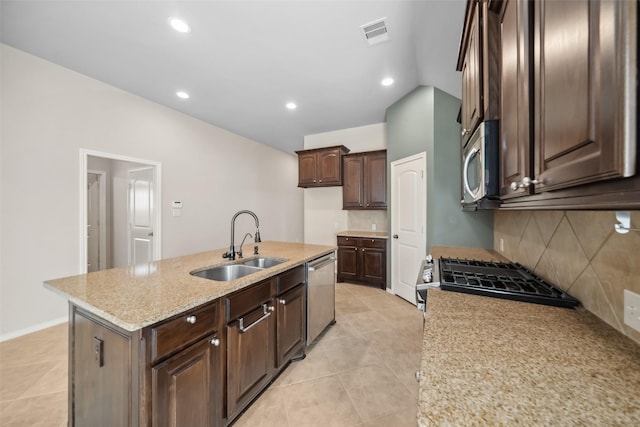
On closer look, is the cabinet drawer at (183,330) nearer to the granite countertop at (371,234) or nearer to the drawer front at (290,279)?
the drawer front at (290,279)

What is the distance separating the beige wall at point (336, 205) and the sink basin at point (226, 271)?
3.02m

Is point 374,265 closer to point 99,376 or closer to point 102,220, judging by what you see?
point 99,376

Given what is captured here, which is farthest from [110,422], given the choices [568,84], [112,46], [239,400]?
[112,46]

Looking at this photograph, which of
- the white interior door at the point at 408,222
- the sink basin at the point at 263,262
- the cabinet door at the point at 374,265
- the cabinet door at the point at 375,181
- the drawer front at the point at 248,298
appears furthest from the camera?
the cabinet door at the point at 375,181

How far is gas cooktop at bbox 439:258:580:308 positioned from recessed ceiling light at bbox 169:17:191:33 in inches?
114

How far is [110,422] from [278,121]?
4.33 m

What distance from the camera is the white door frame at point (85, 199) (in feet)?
9.42

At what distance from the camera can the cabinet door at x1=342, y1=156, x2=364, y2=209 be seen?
14.1 ft

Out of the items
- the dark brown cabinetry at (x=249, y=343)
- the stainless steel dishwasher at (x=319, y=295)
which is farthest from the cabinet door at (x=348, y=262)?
the dark brown cabinetry at (x=249, y=343)

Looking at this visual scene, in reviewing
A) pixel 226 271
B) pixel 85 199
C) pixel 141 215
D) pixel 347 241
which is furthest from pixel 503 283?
pixel 141 215

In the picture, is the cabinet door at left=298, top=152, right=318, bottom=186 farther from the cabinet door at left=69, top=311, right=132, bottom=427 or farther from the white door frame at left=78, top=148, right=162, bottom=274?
the cabinet door at left=69, top=311, right=132, bottom=427

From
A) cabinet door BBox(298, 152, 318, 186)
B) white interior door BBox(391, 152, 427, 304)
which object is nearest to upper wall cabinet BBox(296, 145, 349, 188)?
cabinet door BBox(298, 152, 318, 186)

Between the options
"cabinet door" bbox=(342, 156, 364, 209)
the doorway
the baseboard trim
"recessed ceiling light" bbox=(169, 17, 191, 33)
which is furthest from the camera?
the doorway

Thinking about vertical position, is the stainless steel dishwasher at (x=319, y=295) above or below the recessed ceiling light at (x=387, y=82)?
below
